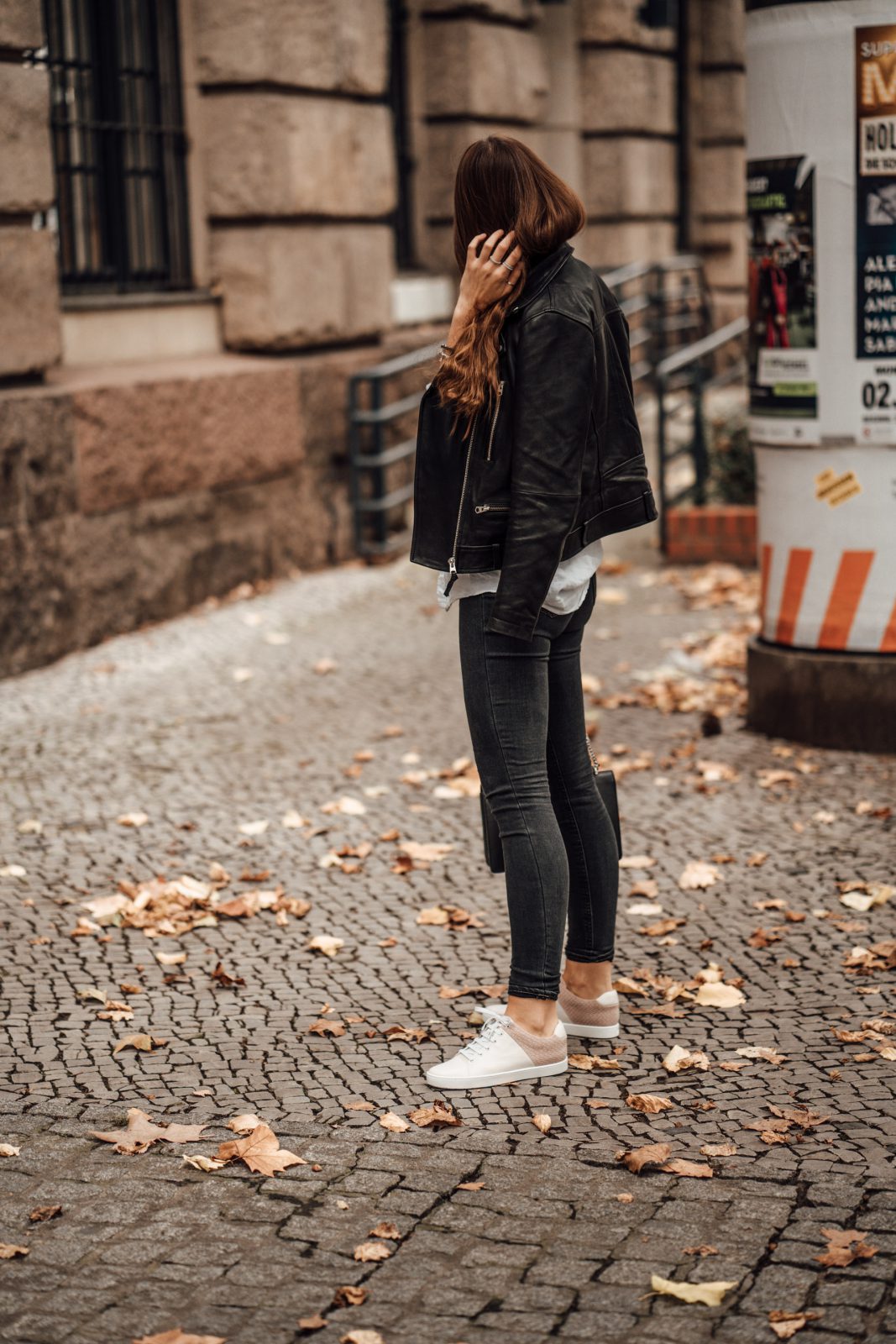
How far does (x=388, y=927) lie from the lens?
4.97m

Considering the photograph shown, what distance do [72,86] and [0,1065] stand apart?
6.45 m

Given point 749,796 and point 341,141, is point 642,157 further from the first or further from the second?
point 749,796

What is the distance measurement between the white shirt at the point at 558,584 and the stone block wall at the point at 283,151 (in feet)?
21.5

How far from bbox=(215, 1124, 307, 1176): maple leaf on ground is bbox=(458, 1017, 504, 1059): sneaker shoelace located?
498 mm

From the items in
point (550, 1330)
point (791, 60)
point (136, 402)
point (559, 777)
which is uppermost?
point (791, 60)

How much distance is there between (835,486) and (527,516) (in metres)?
3.11

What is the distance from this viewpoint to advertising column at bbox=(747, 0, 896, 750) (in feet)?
20.3

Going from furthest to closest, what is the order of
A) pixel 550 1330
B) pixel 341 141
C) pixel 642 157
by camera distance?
pixel 642 157 → pixel 341 141 → pixel 550 1330

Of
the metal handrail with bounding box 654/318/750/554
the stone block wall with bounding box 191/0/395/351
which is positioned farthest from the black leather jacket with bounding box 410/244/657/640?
the metal handrail with bounding box 654/318/750/554

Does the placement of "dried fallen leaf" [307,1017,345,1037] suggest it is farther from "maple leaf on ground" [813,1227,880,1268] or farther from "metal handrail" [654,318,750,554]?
"metal handrail" [654,318,750,554]

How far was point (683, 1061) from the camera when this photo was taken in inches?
157

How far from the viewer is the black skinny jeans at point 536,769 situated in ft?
12.4

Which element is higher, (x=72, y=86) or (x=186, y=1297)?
(x=72, y=86)

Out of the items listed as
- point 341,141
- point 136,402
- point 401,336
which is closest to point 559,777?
point 136,402
